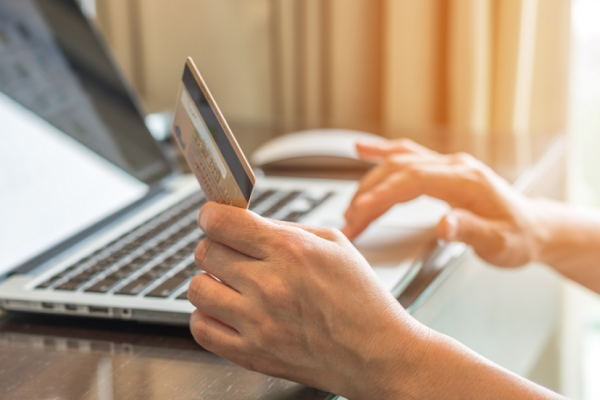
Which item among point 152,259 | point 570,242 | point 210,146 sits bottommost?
point 570,242

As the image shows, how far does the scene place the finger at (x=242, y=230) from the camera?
0.40 metres

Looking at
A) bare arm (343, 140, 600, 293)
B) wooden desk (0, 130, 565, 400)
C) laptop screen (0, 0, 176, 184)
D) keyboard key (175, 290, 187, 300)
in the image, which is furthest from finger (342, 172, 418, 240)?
laptop screen (0, 0, 176, 184)

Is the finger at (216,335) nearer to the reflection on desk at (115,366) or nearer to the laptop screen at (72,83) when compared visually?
the reflection on desk at (115,366)

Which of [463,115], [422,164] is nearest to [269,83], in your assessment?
[463,115]

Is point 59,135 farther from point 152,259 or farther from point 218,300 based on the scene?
point 218,300

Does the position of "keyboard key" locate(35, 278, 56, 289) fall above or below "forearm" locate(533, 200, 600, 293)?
above

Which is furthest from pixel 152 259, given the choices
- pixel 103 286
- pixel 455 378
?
pixel 455 378

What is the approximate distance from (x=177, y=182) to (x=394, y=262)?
408 mm

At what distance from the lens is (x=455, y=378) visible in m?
0.43

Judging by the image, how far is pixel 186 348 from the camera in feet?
1.57

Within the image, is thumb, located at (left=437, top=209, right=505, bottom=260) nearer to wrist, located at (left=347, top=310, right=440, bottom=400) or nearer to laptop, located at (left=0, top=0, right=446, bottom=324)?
laptop, located at (left=0, top=0, right=446, bottom=324)

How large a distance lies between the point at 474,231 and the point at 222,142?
38cm

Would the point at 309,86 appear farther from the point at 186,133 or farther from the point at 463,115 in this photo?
the point at 186,133

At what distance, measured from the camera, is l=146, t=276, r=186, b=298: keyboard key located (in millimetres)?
500
